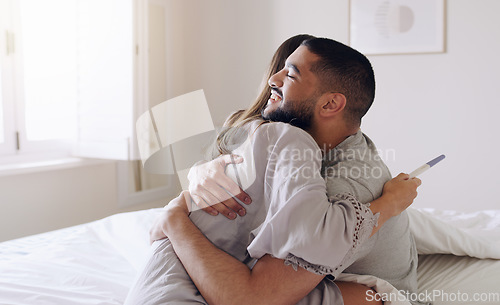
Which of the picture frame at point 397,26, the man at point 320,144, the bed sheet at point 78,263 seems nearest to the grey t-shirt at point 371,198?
the man at point 320,144

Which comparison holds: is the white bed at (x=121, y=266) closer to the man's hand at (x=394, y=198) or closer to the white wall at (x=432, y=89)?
the man's hand at (x=394, y=198)

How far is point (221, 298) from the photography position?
0.88 metres

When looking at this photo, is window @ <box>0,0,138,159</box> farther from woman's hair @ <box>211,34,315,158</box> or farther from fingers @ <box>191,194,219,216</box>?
fingers @ <box>191,194,219,216</box>

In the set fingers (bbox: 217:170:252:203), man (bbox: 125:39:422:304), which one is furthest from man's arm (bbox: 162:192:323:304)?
fingers (bbox: 217:170:252:203)

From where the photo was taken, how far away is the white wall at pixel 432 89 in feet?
9.36

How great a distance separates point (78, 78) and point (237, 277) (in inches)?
98.5

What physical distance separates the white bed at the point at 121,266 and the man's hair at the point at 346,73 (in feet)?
1.30

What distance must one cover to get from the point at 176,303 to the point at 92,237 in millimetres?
859

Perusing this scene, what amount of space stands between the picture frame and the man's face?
2164 millimetres

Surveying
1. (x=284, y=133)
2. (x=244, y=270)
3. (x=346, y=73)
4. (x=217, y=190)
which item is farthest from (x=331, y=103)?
(x=244, y=270)

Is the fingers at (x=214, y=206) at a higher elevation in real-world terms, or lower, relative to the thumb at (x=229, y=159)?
lower

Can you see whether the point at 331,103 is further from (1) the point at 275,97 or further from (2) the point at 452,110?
(2) the point at 452,110

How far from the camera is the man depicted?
2.85ft

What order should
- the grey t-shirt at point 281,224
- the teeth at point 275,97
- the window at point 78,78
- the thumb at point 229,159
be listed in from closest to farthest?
the grey t-shirt at point 281,224 → the thumb at point 229,159 → the teeth at point 275,97 → the window at point 78,78
